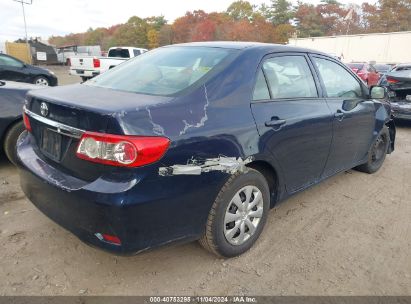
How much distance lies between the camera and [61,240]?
2.97 meters

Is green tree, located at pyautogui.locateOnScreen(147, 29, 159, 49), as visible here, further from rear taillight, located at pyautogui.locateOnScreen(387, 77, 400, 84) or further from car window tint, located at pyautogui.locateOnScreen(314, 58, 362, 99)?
car window tint, located at pyautogui.locateOnScreen(314, 58, 362, 99)

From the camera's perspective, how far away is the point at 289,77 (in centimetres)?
323

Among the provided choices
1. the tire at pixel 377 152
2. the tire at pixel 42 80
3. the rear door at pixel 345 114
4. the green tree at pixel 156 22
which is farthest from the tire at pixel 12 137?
the green tree at pixel 156 22

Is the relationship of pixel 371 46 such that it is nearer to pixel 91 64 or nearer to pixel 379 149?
pixel 91 64

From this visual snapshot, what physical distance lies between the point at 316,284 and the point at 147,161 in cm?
150

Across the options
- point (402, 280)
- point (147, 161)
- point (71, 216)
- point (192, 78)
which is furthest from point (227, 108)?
point (402, 280)

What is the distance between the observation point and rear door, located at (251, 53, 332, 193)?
2854mm

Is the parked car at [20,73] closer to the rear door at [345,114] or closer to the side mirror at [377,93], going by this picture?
the rear door at [345,114]

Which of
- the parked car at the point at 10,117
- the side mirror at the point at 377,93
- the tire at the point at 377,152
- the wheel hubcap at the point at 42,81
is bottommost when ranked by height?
the tire at the point at 377,152

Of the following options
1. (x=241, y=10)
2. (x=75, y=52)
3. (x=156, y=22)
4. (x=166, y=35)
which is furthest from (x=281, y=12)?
(x=75, y=52)

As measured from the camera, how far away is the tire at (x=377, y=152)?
4.76 m

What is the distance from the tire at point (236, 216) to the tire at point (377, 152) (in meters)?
2.43

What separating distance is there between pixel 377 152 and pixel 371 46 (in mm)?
34209

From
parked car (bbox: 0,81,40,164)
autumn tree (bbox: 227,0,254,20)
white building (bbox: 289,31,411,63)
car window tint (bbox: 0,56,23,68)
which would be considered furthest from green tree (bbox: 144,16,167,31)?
parked car (bbox: 0,81,40,164)
